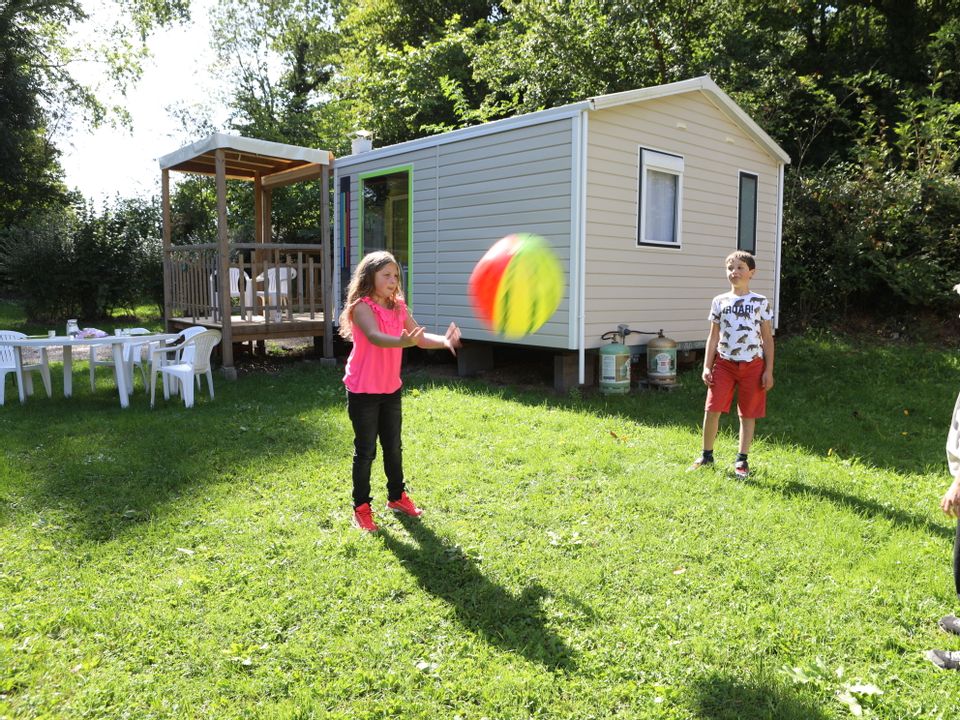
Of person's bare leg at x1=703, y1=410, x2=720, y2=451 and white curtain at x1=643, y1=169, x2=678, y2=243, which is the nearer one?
person's bare leg at x1=703, y1=410, x2=720, y2=451

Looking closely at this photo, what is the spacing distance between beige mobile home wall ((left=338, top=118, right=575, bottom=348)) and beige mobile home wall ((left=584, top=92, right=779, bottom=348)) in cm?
33

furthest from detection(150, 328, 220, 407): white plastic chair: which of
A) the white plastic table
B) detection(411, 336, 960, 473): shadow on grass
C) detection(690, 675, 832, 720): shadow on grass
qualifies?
detection(690, 675, 832, 720): shadow on grass

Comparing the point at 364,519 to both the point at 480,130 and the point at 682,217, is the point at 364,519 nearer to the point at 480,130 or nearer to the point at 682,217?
the point at 480,130

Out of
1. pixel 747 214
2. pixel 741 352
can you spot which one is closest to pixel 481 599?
pixel 741 352

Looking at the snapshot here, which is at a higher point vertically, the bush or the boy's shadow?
the bush

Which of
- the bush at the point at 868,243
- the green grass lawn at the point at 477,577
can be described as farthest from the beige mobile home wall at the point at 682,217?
the green grass lawn at the point at 477,577

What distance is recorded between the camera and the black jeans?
3.98m

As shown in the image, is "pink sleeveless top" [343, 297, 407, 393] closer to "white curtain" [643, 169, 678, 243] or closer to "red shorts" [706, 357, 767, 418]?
"red shorts" [706, 357, 767, 418]

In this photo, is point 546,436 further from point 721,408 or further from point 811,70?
point 811,70

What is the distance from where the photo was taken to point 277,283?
10055mm

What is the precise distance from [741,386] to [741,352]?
258mm

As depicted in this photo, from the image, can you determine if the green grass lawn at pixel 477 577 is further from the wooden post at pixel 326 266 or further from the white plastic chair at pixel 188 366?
the wooden post at pixel 326 266

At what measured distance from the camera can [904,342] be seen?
11312 mm

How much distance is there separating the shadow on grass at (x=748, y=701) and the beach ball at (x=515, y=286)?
1.88 meters
